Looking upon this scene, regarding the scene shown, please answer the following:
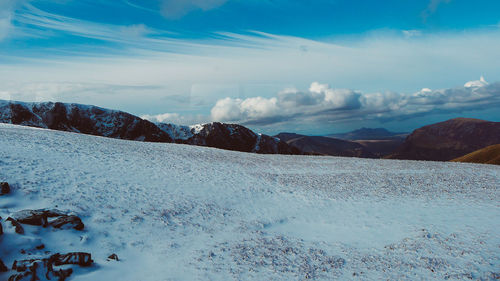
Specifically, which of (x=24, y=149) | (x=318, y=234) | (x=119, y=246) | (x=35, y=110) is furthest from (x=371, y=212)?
(x=35, y=110)

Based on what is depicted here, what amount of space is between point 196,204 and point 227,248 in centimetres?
552

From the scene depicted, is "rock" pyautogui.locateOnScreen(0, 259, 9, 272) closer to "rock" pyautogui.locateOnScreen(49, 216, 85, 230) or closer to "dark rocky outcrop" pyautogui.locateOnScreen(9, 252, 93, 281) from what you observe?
"dark rocky outcrop" pyautogui.locateOnScreen(9, 252, 93, 281)

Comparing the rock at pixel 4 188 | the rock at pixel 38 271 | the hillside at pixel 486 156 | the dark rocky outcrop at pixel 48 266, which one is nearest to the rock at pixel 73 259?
the dark rocky outcrop at pixel 48 266

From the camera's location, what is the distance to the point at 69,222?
1228cm

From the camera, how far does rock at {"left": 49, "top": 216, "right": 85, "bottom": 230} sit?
11.8 meters

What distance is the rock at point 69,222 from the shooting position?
11841mm

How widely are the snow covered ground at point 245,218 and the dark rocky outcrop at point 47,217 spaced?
1.35 feet

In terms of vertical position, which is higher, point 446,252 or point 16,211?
point 16,211

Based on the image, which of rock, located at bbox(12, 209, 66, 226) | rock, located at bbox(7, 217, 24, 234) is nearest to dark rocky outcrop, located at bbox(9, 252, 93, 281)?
rock, located at bbox(7, 217, 24, 234)

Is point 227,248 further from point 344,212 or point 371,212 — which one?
point 371,212

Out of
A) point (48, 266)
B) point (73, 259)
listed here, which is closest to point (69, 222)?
point (73, 259)

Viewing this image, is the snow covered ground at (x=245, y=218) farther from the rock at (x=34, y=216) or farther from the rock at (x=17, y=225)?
the rock at (x=34, y=216)

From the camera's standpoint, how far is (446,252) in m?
13.0

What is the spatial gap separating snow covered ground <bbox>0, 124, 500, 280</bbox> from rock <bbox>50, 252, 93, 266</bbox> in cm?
44
